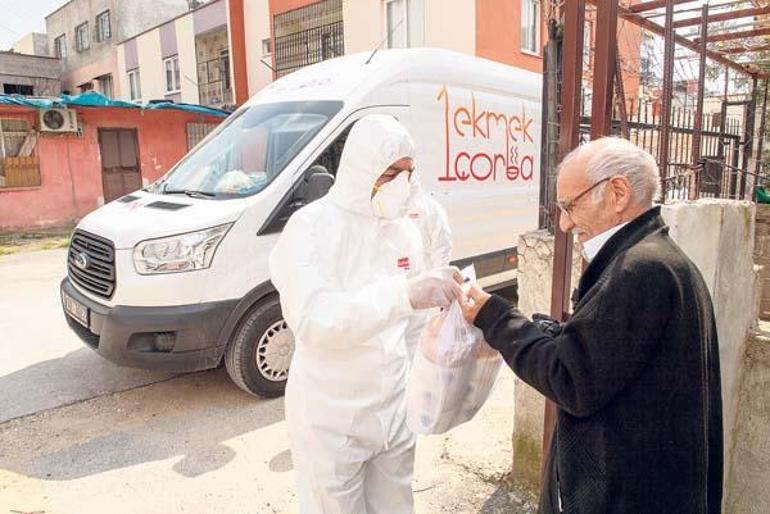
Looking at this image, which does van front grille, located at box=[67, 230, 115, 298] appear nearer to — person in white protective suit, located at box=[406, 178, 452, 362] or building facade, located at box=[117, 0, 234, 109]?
person in white protective suit, located at box=[406, 178, 452, 362]

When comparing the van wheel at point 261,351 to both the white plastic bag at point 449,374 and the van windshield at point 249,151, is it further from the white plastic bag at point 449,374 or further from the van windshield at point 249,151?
the white plastic bag at point 449,374

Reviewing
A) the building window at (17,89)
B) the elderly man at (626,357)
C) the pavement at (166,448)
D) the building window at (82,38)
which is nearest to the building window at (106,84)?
the building window at (82,38)

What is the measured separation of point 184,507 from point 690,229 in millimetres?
2762

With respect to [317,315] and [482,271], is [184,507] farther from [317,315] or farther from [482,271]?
[482,271]

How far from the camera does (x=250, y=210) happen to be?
393 cm

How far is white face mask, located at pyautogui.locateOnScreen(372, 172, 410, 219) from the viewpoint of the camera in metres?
2.05

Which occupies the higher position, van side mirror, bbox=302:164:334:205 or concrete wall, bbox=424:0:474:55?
concrete wall, bbox=424:0:474:55

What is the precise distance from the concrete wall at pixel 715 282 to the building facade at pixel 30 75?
2829 cm

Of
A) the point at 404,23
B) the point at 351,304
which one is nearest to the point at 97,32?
the point at 404,23

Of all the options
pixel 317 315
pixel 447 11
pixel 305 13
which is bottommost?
pixel 317 315

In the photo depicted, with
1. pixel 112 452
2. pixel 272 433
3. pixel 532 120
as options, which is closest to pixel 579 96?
pixel 272 433

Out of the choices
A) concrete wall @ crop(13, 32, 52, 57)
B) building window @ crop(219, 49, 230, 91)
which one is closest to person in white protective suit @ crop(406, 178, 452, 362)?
building window @ crop(219, 49, 230, 91)

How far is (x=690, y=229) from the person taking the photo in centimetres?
227

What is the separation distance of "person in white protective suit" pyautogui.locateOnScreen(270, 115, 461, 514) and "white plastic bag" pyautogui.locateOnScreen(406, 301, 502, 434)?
0.34 ft
